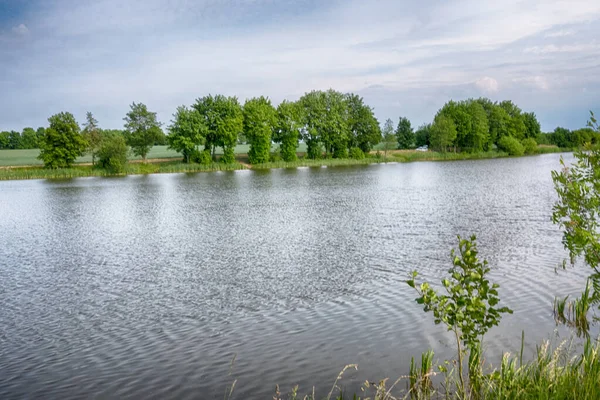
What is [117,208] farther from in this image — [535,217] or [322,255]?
[535,217]

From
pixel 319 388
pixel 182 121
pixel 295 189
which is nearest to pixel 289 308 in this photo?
pixel 319 388

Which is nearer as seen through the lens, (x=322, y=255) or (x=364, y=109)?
(x=322, y=255)

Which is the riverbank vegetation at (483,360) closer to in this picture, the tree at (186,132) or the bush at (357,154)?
the tree at (186,132)

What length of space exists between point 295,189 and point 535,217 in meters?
28.3

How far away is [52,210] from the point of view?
39938 millimetres

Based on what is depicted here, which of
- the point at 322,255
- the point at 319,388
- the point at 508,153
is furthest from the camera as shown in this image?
the point at 508,153

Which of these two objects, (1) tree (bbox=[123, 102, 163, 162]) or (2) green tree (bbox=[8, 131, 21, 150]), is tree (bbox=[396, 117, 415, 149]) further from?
(2) green tree (bbox=[8, 131, 21, 150])

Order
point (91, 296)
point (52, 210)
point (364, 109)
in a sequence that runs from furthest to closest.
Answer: point (364, 109)
point (52, 210)
point (91, 296)

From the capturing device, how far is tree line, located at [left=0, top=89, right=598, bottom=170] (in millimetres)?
98750

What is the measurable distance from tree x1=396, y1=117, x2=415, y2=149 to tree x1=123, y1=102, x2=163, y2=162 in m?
71.7

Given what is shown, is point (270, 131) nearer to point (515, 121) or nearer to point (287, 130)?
point (287, 130)

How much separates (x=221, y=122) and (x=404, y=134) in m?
66.4

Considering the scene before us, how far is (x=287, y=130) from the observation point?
361 ft

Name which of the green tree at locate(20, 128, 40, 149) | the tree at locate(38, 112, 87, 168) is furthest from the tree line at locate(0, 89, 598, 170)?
the green tree at locate(20, 128, 40, 149)
